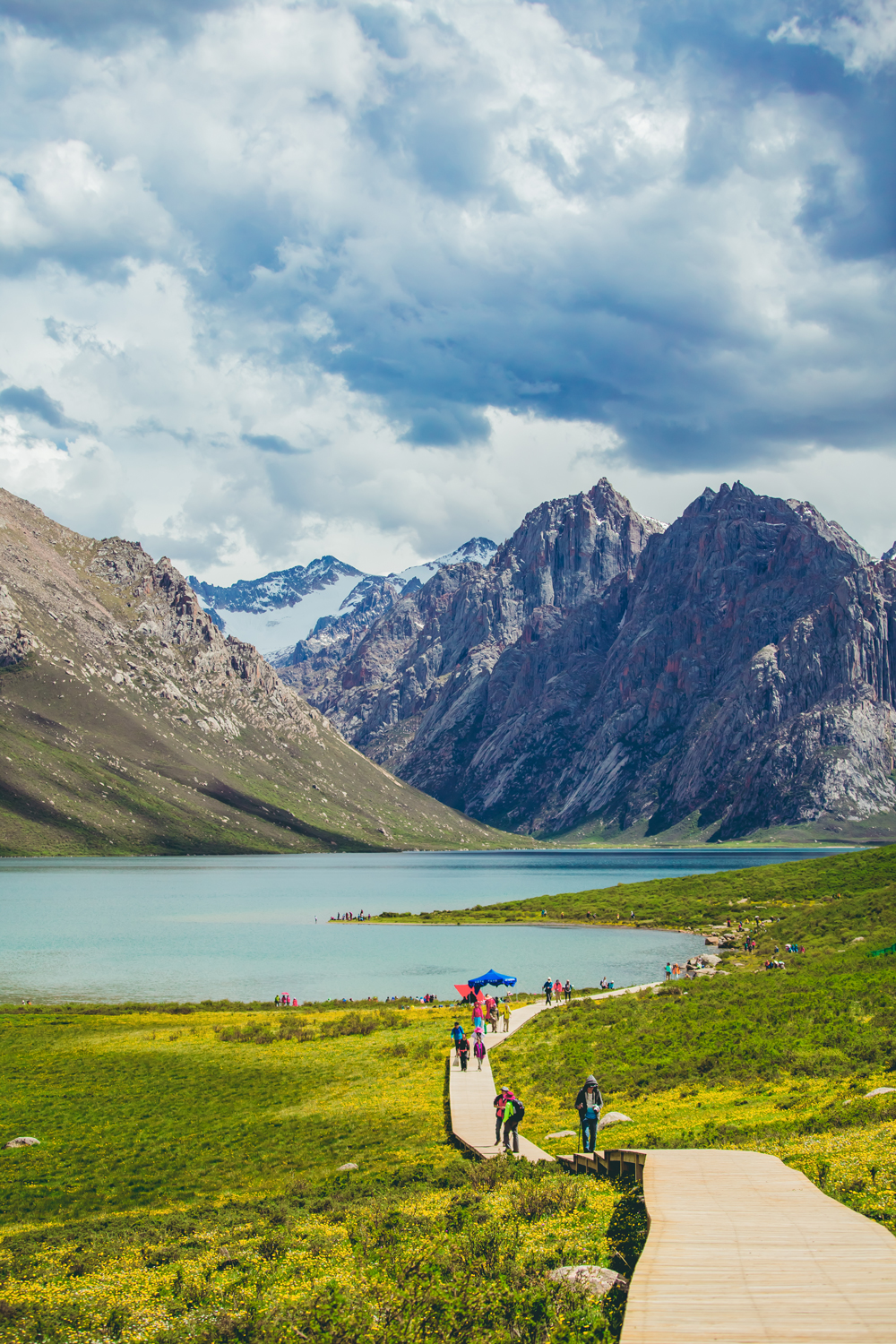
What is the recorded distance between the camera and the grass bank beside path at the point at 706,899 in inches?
4126

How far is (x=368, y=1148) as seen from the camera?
30.8 metres

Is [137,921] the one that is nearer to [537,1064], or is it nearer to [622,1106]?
[537,1064]

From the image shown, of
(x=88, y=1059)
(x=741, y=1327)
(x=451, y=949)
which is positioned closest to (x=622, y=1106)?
(x=741, y=1327)

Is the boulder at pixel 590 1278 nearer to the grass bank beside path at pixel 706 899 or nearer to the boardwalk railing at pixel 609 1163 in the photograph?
the boardwalk railing at pixel 609 1163

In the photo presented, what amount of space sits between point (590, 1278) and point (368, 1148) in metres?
17.6

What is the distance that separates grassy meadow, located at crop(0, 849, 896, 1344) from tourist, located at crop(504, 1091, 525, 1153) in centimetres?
151

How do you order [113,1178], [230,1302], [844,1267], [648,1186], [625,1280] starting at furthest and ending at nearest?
[113,1178]
[648,1186]
[230,1302]
[625,1280]
[844,1267]

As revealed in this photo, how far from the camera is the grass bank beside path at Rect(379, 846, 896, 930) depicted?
104812 millimetres

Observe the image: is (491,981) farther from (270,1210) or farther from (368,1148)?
(270,1210)

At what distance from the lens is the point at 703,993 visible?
51.9 meters

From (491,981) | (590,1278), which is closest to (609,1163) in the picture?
(590,1278)

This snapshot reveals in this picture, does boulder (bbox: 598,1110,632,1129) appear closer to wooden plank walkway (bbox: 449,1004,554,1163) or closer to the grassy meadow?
the grassy meadow

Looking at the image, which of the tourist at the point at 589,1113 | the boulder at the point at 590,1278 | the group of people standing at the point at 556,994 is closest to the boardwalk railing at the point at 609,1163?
the tourist at the point at 589,1113

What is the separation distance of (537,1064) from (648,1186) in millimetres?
24142
